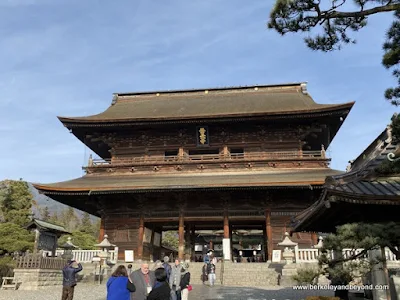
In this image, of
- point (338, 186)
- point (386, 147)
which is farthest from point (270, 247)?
point (338, 186)

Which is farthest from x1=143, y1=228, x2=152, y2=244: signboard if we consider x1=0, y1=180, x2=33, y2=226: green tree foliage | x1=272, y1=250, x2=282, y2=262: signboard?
x1=0, y1=180, x2=33, y2=226: green tree foliage

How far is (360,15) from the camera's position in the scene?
718 centimetres

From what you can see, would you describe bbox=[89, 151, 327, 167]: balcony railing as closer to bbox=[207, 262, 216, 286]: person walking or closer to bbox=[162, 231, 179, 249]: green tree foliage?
bbox=[207, 262, 216, 286]: person walking

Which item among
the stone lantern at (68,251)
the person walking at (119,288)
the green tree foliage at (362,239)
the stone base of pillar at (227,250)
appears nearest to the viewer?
the person walking at (119,288)

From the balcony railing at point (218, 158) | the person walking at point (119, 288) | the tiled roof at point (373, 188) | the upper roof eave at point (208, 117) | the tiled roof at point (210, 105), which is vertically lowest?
the person walking at point (119, 288)

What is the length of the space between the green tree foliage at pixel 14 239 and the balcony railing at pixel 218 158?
5.99 meters

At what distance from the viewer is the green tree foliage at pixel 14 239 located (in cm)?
1725

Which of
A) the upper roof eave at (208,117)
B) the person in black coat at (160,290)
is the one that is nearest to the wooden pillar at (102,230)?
the upper roof eave at (208,117)

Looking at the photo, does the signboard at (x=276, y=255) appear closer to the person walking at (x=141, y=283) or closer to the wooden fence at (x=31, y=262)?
the wooden fence at (x=31, y=262)

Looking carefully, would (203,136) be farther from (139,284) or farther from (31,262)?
(139,284)

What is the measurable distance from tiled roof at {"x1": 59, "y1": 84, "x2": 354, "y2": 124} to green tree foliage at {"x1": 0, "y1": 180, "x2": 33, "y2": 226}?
7.49m

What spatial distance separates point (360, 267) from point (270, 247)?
12782 mm

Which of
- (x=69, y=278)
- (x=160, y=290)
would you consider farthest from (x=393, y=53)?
(x=69, y=278)

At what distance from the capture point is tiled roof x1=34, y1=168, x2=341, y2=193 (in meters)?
18.3
